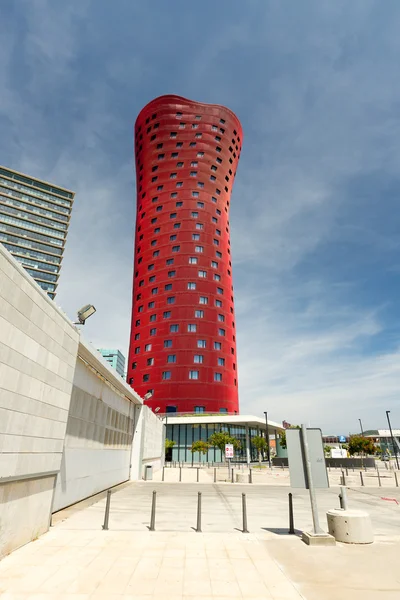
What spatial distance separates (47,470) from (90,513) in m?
4.05

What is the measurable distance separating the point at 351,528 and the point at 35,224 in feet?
471

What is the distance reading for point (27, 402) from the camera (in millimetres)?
7406

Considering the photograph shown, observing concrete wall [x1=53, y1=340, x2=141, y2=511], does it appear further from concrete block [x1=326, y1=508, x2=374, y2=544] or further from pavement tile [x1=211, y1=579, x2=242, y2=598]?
concrete block [x1=326, y1=508, x2=374, y2=544]

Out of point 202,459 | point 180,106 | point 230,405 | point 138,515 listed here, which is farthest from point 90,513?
point 180,106

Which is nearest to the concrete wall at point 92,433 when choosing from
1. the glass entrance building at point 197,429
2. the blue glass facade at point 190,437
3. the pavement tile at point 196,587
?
the pavement tile at point 196,587

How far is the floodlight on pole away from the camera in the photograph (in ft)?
36.6

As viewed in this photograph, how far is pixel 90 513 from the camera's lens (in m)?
11.3

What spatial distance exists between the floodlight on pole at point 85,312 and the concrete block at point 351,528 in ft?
29.9

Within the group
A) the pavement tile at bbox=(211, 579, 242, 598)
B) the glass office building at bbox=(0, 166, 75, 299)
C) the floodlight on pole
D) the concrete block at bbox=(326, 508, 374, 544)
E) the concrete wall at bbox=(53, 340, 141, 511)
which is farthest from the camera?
the glass office building at bbox=(0, 166, 75, 299)

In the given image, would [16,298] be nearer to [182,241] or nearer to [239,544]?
[239,544]

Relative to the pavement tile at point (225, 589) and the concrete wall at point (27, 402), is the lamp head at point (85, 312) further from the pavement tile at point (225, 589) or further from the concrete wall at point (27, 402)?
the pavement tile at point (225, 589)

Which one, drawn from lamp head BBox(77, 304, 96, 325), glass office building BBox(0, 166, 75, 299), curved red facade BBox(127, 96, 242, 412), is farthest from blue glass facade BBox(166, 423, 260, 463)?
glass office building BBox(0, 166, 75, 299)

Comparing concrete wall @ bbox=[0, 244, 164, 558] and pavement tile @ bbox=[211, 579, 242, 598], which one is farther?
concrete wall @ bbox=[0, 244, 164, 558]

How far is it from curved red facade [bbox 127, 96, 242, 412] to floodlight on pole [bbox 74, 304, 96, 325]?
51401 millimetres
